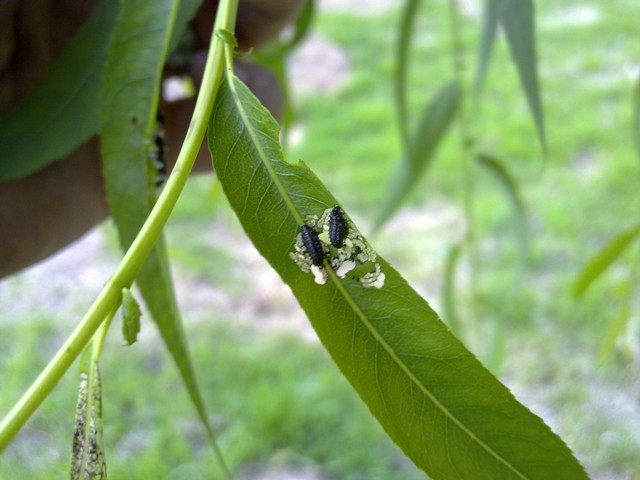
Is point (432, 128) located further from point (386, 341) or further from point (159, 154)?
point (386, 341)

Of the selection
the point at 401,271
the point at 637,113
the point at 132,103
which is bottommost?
the point at 132,103

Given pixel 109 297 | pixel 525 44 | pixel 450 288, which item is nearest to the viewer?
pixel 109 297

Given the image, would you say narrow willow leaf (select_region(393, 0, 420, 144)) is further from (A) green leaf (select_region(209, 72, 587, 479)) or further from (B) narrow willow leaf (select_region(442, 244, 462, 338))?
(A) green leaf (select_region(209, 72, 587, 479))

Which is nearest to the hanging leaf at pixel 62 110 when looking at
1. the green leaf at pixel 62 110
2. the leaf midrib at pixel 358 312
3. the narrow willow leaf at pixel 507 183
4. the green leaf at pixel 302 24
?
the green leaf at pixel 62 110

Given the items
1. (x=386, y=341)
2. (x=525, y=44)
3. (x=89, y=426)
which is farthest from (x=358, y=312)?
(x=525, y=44)

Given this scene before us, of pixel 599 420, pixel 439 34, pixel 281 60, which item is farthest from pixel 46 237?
pixel 439 34

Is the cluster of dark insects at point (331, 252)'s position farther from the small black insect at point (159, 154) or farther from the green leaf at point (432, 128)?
the green leaf at point (432, 128)
